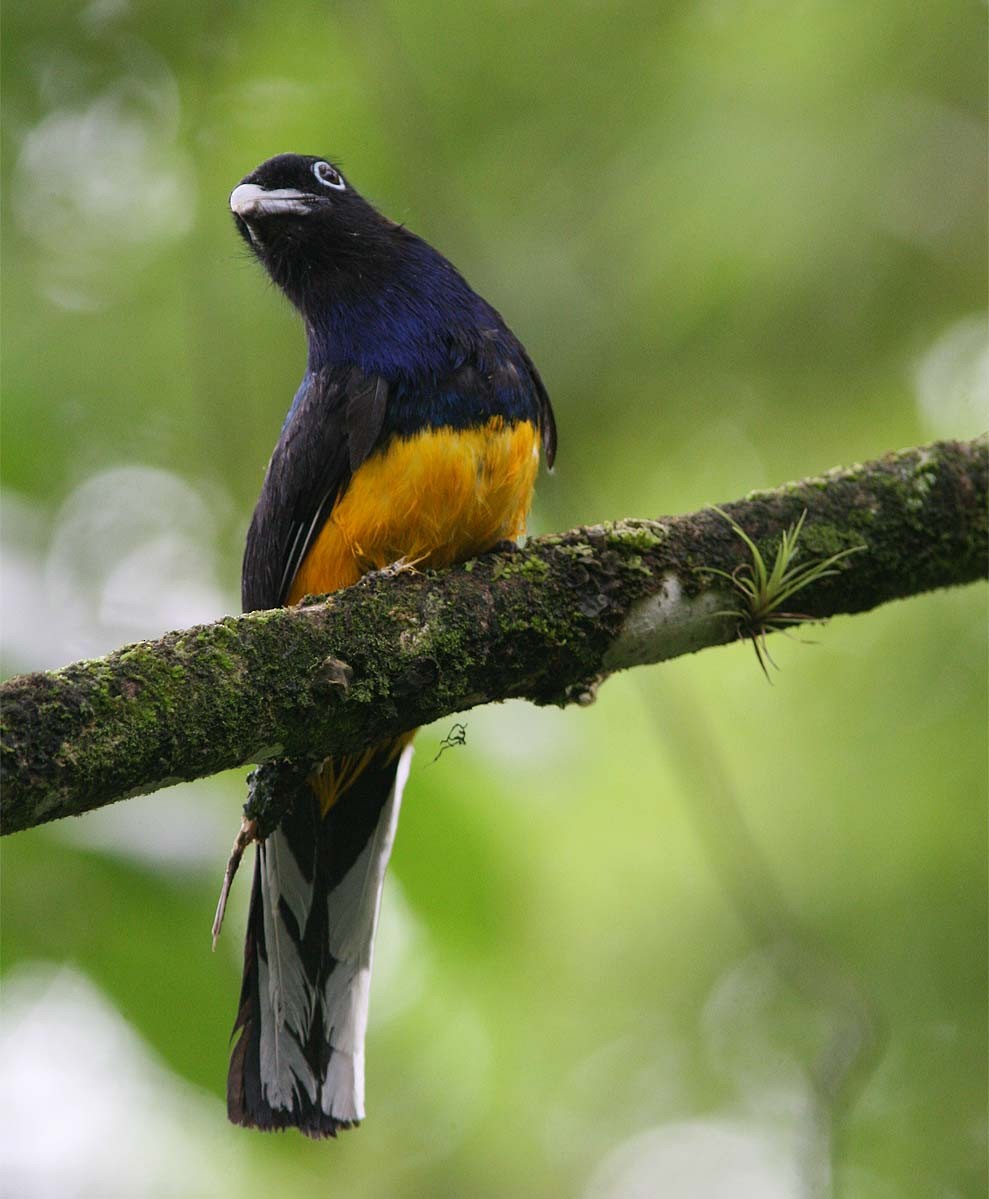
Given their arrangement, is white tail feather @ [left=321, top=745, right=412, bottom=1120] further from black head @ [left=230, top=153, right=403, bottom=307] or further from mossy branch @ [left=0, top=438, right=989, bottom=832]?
black head @ [left=230, top=153, right=403, bottom=307]

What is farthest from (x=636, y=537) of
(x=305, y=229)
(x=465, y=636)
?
(x=305, y=229)

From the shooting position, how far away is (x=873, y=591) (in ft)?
11.9

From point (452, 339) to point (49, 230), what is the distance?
3404 millimetres

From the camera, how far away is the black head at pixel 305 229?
14.3 feet

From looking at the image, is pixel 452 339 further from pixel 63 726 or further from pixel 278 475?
pixel 63 726

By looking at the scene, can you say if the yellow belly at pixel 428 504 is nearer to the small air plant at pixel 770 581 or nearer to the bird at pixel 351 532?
the bird at pixel 351 532

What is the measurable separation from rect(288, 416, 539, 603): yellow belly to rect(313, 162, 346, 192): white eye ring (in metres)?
1.25

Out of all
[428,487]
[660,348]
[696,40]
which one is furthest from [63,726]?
[696,40]

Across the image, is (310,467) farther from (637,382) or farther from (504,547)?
(637,382)

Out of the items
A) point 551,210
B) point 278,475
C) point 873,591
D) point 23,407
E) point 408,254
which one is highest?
point 551,210

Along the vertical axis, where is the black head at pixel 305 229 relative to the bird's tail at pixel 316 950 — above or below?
above

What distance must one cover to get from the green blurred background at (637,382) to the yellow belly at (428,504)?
1.74 m

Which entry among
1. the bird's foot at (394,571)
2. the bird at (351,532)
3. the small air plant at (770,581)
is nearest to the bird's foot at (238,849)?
the bird's foot at (394,571)

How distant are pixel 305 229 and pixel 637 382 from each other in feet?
7.55
